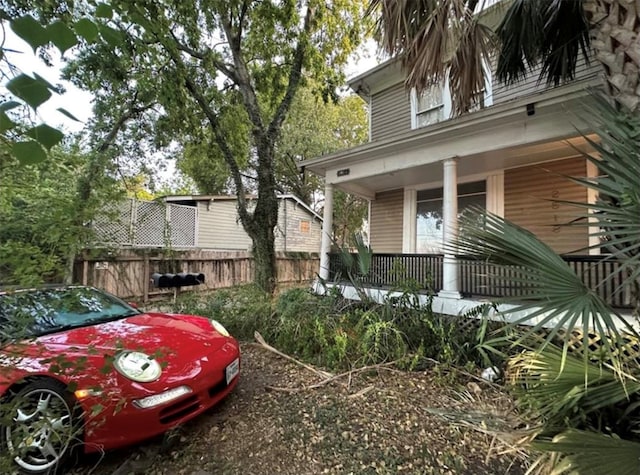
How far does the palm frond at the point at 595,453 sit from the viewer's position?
5.06ft

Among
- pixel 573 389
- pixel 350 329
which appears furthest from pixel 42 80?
pixel 350 329

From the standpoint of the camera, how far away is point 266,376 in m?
3.97

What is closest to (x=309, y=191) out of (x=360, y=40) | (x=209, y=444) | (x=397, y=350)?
(x=360, y=40)

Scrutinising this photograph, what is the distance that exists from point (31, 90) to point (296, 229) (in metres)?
16.9

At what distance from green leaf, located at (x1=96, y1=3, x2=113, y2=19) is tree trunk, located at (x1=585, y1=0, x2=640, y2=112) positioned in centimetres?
353

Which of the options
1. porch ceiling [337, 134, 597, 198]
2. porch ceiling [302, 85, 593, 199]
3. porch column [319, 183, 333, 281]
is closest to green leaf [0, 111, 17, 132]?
porch ceiling [302, 85, 593, 199]

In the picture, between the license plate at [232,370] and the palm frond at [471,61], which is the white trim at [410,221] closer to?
the palm frond at [471,61]

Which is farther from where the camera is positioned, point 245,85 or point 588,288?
point 245,85

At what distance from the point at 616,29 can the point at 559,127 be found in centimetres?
184

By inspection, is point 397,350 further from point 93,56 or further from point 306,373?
point 93,56

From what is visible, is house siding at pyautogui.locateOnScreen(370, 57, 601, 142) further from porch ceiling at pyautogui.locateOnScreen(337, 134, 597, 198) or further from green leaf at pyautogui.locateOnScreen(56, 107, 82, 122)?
green leaf at pyautogui.locateOnScreen(56, 107, 82, 122)

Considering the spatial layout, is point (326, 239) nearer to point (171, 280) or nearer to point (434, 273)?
point (434, 273)

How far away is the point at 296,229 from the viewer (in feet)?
58.4

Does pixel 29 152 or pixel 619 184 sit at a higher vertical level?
pixel 619 184
